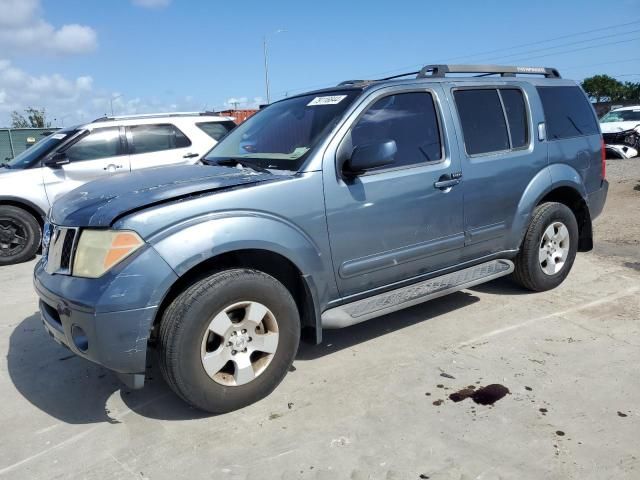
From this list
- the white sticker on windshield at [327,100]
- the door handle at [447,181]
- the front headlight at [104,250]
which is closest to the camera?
the front headlight at [104,250]

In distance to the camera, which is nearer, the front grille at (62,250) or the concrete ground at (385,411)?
the concrete ground at (385,411)

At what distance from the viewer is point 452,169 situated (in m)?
4.01

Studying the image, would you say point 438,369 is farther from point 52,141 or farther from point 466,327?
point 52,141

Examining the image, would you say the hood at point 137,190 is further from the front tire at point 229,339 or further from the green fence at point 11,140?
the green fence at point 11,140

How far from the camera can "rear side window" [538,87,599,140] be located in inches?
192

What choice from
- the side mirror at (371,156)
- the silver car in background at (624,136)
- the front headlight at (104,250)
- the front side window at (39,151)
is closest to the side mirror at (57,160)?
the front side window at (39,151)

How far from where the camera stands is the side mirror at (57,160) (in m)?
7.37

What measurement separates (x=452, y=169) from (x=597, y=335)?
64.2 inches

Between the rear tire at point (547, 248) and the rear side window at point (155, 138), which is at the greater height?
the rear side window at point (155, 138)

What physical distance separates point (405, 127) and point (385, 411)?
1944 millimetres

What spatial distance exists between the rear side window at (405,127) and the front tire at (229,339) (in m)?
1.22

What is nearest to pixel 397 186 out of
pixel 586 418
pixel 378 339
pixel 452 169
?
pixel 452 169

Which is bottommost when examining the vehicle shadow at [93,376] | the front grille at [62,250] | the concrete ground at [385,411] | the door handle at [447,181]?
the concrete ground at [385,411]

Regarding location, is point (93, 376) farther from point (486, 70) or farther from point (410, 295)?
point (486, 70)
